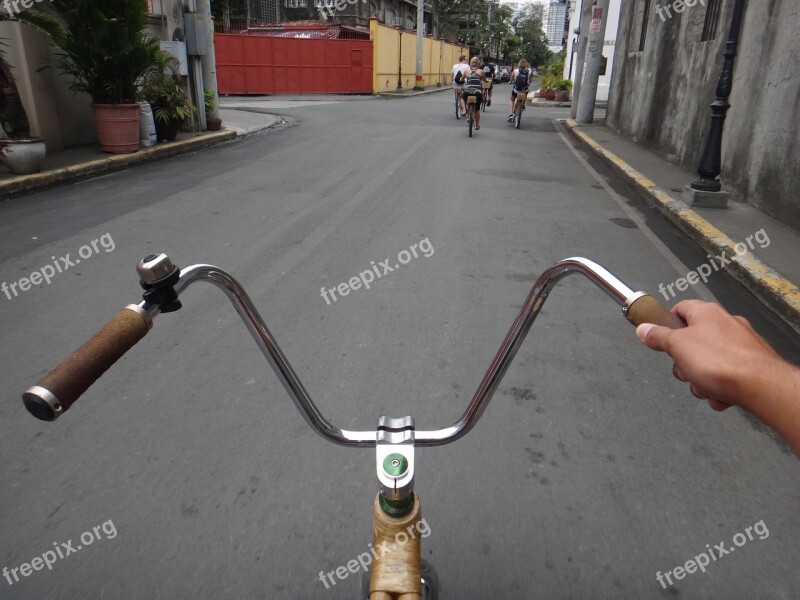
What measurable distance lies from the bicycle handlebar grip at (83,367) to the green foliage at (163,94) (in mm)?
11223

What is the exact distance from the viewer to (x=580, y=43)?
2044 cm

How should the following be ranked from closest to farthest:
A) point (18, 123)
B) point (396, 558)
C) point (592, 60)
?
point (396, 558), point (18, 123), point (592, 60)

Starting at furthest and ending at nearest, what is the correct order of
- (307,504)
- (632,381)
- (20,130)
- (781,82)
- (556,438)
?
(20,130) < (781,82) < (632,381) < (556,438) < (307,504)

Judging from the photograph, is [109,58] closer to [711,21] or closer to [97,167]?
[97,167]

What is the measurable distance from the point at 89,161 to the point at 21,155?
127cm

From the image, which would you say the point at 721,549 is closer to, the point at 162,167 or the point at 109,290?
the point at 109,290

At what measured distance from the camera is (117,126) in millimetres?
10016

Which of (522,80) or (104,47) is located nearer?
(104,47)

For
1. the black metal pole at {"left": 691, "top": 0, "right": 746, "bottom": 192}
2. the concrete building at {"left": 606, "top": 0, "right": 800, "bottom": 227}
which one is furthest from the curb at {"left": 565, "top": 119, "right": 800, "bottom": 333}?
the concrete building at {"left": 606, "top": 0, "right": 800, "bottom": 227}

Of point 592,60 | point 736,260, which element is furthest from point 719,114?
point 592,60

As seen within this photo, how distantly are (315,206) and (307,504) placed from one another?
16.8ft

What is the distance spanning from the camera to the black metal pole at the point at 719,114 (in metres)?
6.67

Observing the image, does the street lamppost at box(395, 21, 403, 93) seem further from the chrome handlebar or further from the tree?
the tree

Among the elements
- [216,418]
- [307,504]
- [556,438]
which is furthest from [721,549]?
[216,418]
